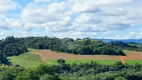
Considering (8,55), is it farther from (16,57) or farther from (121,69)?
Answer: (121,69)

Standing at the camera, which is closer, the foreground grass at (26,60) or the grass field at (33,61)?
the grass field at (33,61)

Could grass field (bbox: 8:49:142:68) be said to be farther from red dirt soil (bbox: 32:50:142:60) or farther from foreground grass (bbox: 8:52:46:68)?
red dirt soil (bbox: 32:50:142:60)

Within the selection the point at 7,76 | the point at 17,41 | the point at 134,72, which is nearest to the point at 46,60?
the point at 134,72

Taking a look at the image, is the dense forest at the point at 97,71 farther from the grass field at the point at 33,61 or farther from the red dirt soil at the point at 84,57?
the red dirt soil at the point at 84,57

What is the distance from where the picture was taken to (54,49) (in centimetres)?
14725

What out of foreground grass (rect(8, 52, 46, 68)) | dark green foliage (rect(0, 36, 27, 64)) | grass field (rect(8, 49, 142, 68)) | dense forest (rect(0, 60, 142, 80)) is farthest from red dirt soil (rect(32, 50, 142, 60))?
dark green foliage (rect(0, 36, 27, 64))

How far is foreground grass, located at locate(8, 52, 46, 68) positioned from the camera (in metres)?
115

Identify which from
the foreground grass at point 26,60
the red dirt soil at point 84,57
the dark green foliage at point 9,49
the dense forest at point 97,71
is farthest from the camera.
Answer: the dark green foliage at point 9,49

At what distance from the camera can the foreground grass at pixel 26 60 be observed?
115125mm

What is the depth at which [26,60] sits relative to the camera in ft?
404

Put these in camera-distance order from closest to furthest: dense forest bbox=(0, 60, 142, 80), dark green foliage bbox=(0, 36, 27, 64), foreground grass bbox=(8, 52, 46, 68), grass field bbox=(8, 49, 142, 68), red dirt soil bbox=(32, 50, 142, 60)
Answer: dense forest bbox=(0, 60, 142, 80)
grass field bbox=(8, 49, 142, 68)
foreground grass bbox=(8, 52, 46, 68)
red dirt soil bbox=(32, 50, 142, 60)
dark green foliage bbox=(0, 36, 27, 64)

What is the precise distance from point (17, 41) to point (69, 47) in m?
51.5

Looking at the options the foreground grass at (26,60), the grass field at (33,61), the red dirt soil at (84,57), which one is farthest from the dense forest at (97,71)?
the foreground grass at (26,60)

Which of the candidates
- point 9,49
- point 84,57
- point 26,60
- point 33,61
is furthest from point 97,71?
point 9,49
